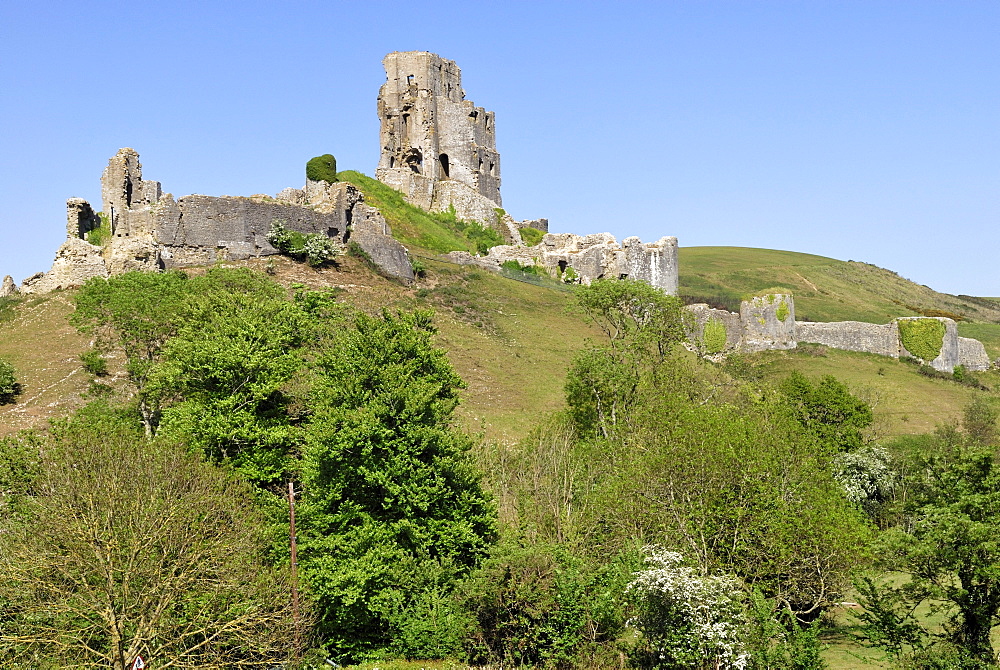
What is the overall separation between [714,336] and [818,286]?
190 ft

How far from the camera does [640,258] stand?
65438 mm

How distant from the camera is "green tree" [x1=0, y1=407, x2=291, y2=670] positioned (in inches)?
680

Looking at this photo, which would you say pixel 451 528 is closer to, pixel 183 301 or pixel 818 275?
pixel 183 301

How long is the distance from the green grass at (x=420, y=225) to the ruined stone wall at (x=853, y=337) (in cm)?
2280

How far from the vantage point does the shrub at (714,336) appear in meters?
A: 62.8

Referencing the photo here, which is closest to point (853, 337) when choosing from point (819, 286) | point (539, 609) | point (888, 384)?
point (888, 384)

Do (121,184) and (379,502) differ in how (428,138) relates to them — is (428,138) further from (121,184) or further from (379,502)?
(379,502)

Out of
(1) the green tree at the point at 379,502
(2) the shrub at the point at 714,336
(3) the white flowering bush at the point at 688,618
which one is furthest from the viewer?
(2) the shrub at the point at 714,336

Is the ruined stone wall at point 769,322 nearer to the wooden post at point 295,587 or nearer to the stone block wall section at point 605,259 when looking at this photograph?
the stone block wall section at point 605,259

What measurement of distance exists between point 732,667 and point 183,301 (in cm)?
2211

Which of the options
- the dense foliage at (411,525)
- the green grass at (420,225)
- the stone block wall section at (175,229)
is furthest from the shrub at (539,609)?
the green grass at (420,225)

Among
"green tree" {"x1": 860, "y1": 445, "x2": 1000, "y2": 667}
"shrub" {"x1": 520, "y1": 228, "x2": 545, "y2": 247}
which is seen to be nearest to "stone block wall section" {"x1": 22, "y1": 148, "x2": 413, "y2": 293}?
"shrub" {"x1": 520, "y1": 228, "x2": 545, "y2": 247}

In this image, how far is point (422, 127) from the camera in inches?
2884

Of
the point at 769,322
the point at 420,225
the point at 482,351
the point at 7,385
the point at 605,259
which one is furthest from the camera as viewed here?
the point at 420,225
